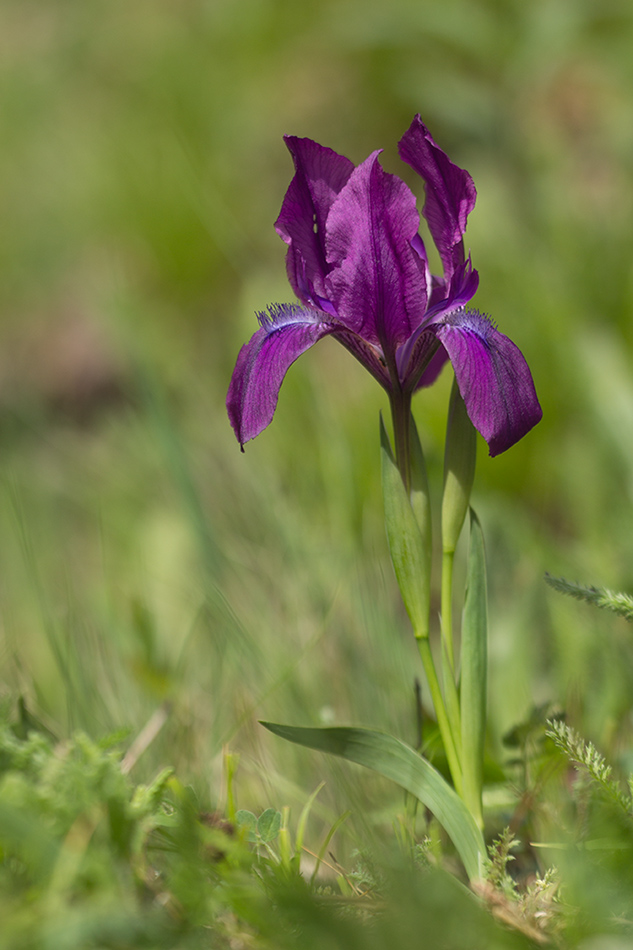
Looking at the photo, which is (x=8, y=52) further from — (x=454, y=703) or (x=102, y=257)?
(x=454, y=703)

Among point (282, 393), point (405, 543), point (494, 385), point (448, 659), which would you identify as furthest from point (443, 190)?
point (282, 393)

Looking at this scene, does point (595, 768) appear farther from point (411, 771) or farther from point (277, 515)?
point (277, 515)

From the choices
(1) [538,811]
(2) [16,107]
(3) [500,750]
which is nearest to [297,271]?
(1) [538,811]

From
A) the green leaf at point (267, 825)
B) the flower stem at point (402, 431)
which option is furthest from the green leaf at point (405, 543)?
the green leaf at point (267, 825)

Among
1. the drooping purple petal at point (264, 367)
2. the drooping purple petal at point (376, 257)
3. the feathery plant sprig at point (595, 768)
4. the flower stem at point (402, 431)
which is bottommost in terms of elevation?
the feathery plant sprig at point (595, 768)

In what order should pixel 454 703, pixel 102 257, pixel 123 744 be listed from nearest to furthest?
pixel 454 703 → pixel 123 744 → pixel 102 257

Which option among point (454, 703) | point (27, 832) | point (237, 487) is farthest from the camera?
point (237, 487)

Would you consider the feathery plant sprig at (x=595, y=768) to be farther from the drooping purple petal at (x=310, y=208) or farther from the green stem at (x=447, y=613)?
the drooping purple petal at (x=310, y=208)
